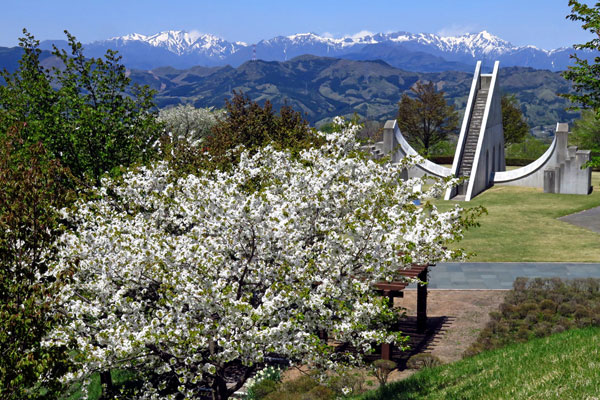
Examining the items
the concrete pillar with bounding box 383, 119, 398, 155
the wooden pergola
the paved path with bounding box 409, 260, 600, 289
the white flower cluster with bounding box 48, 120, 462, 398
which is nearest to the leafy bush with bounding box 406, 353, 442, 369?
the wooden pergola

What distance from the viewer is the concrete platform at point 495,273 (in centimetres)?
2566

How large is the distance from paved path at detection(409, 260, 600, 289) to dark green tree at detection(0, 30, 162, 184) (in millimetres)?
12763

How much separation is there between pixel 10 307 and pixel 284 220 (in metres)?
4.47

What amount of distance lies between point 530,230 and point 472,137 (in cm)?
1688

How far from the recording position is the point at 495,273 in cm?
2723

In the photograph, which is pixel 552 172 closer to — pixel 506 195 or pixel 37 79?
pixel 506 195

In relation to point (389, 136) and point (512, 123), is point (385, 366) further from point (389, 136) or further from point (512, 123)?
point (512, 123)

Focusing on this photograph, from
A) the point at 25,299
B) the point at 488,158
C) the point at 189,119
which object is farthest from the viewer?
the point at 189,119

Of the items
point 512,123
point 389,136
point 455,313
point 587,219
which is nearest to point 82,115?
point 455,313

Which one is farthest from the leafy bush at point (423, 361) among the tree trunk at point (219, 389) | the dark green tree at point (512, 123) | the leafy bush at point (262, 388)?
the dark green tree at point (512, 123)

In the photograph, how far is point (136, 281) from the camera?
36.9ft

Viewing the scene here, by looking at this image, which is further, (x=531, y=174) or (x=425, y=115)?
(x=425, y=115)

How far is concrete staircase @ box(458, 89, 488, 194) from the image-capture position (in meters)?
49.7

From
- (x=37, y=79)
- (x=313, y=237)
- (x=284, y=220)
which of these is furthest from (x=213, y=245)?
(x=37, y=79)
